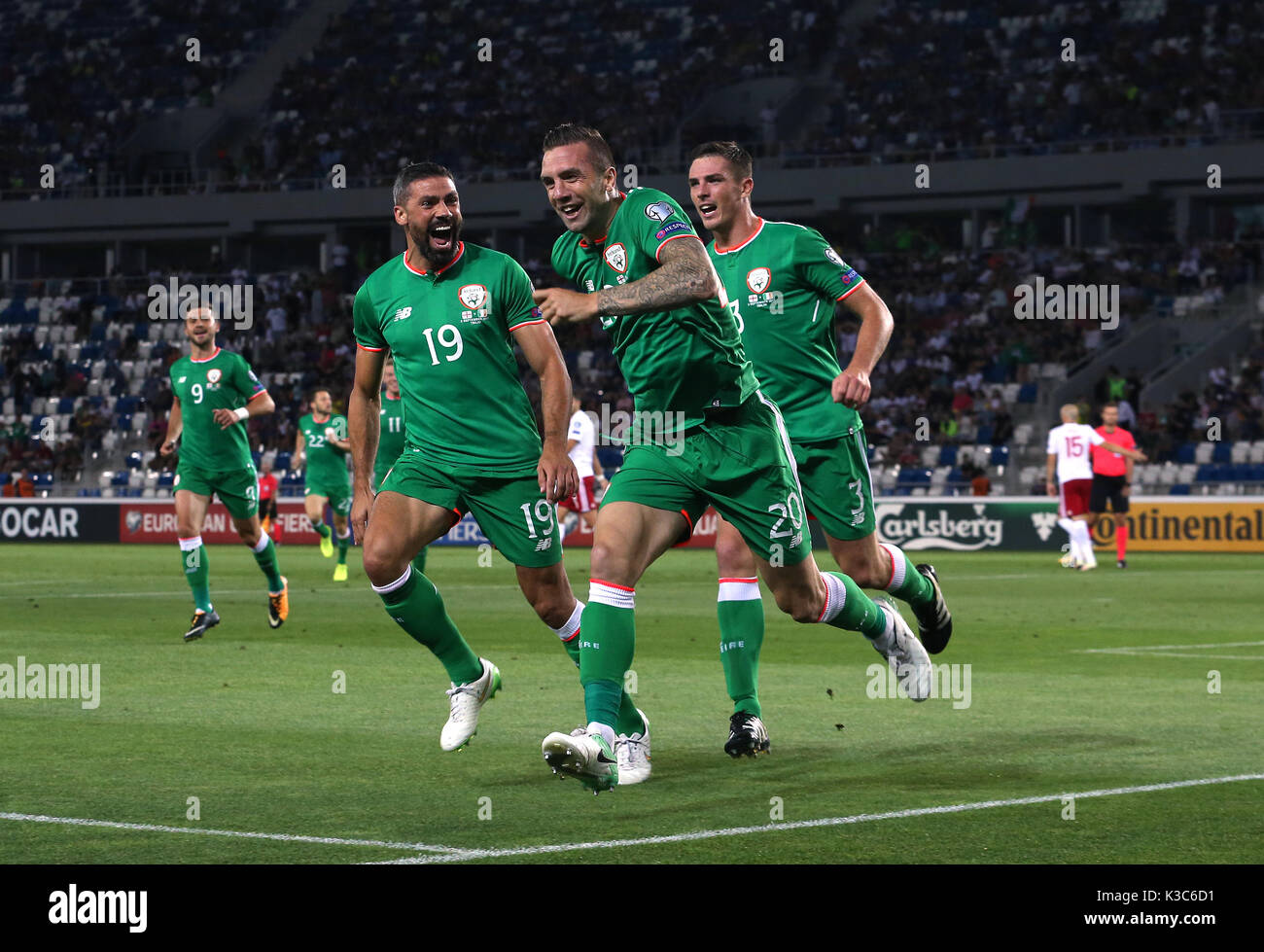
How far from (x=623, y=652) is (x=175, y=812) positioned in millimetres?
1707

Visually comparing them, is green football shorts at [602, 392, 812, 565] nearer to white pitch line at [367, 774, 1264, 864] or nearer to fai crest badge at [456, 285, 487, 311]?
fai crest badge at [456, 285, 487, 311]

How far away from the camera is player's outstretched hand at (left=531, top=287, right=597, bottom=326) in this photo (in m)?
6.59

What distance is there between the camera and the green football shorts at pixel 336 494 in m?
24.5

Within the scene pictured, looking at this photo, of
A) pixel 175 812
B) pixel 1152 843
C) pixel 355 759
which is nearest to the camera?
pixel 1152 843

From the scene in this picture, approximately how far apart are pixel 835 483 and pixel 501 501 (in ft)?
5.83

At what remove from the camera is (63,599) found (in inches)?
768

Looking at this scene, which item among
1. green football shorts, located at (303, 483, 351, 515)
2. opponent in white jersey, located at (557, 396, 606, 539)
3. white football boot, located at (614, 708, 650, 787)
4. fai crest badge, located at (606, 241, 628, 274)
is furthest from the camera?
opponent in white jersey, located at (557, 396, 606, 539)

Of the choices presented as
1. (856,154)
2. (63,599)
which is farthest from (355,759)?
(856,154)

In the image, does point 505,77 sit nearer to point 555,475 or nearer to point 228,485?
point 228,485

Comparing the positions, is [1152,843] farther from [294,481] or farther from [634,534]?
[294,481]

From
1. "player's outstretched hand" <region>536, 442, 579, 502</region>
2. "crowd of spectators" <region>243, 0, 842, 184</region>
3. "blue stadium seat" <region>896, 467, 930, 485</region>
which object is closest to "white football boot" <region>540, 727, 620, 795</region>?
"player's outstretched hand" <region>536, 442, 579, 502</region>

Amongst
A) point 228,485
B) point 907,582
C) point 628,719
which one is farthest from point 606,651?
point 228,485

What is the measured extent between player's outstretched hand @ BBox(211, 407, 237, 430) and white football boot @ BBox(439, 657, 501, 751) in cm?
691
